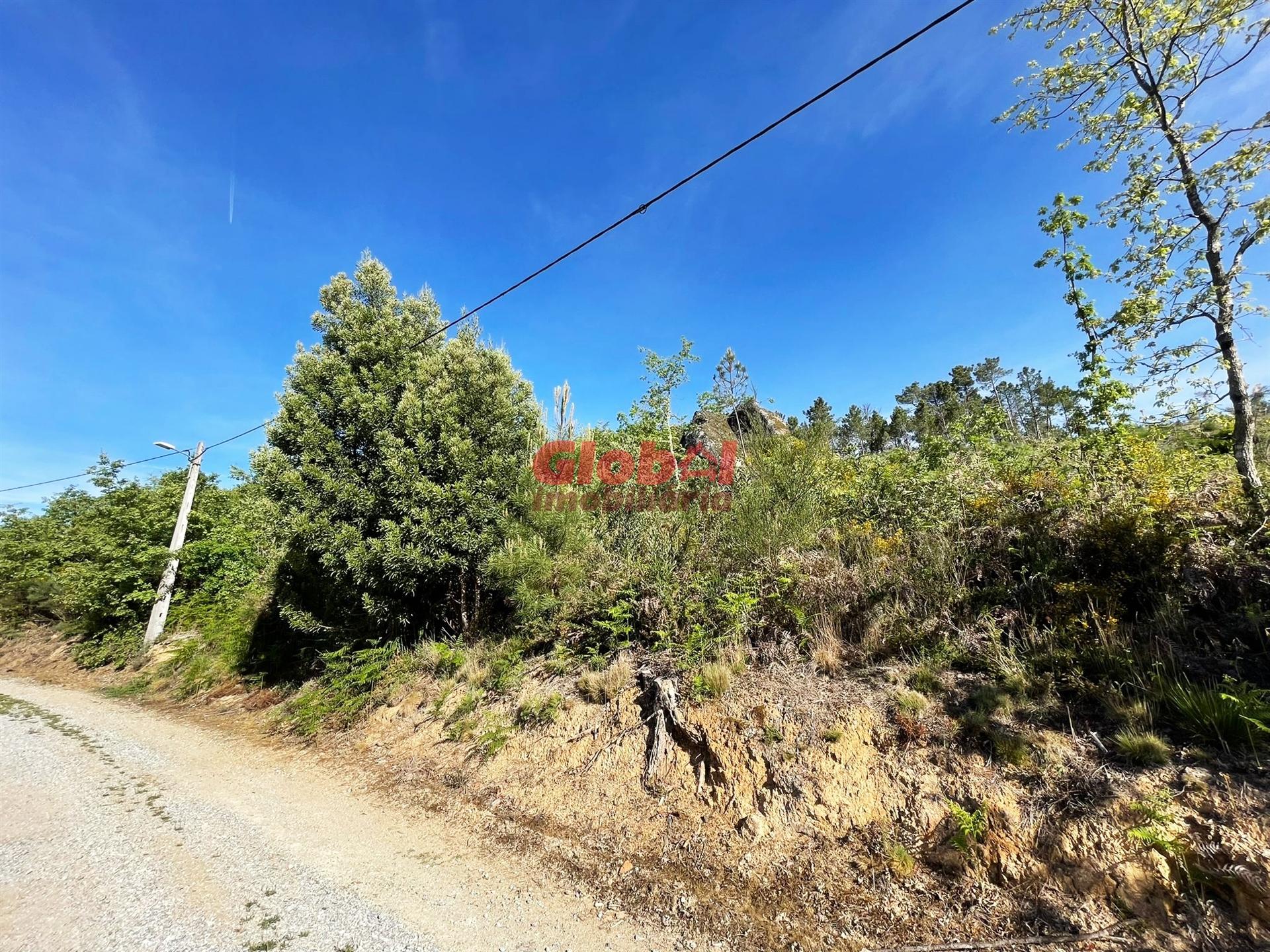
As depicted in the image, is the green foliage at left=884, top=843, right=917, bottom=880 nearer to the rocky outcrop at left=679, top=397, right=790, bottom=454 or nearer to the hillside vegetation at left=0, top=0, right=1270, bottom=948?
the hillside vegetation at left=0, top=0, right=1270, bottom=948

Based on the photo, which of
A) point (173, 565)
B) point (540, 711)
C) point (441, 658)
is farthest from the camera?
point (173, 565)

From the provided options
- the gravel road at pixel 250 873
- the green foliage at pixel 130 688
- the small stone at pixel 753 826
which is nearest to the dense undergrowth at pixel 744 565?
the green foliage at pixel 130 688

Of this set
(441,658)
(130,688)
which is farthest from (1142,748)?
(130,688)

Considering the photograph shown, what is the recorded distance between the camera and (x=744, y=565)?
5.60 metres

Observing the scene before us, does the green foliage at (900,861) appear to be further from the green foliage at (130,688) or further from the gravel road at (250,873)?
the green foliage at (130,688)

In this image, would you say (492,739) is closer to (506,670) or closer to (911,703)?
(506,670)

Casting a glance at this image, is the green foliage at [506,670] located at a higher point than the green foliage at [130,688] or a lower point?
higher

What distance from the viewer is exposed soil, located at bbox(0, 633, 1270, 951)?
2195 millimetres

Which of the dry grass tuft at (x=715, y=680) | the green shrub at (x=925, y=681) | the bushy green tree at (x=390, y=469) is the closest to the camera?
the green shrub at (x=925, y=681)

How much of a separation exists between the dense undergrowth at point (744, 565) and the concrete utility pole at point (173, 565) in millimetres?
3124

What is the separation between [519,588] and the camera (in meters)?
6.05

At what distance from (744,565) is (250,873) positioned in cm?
497
